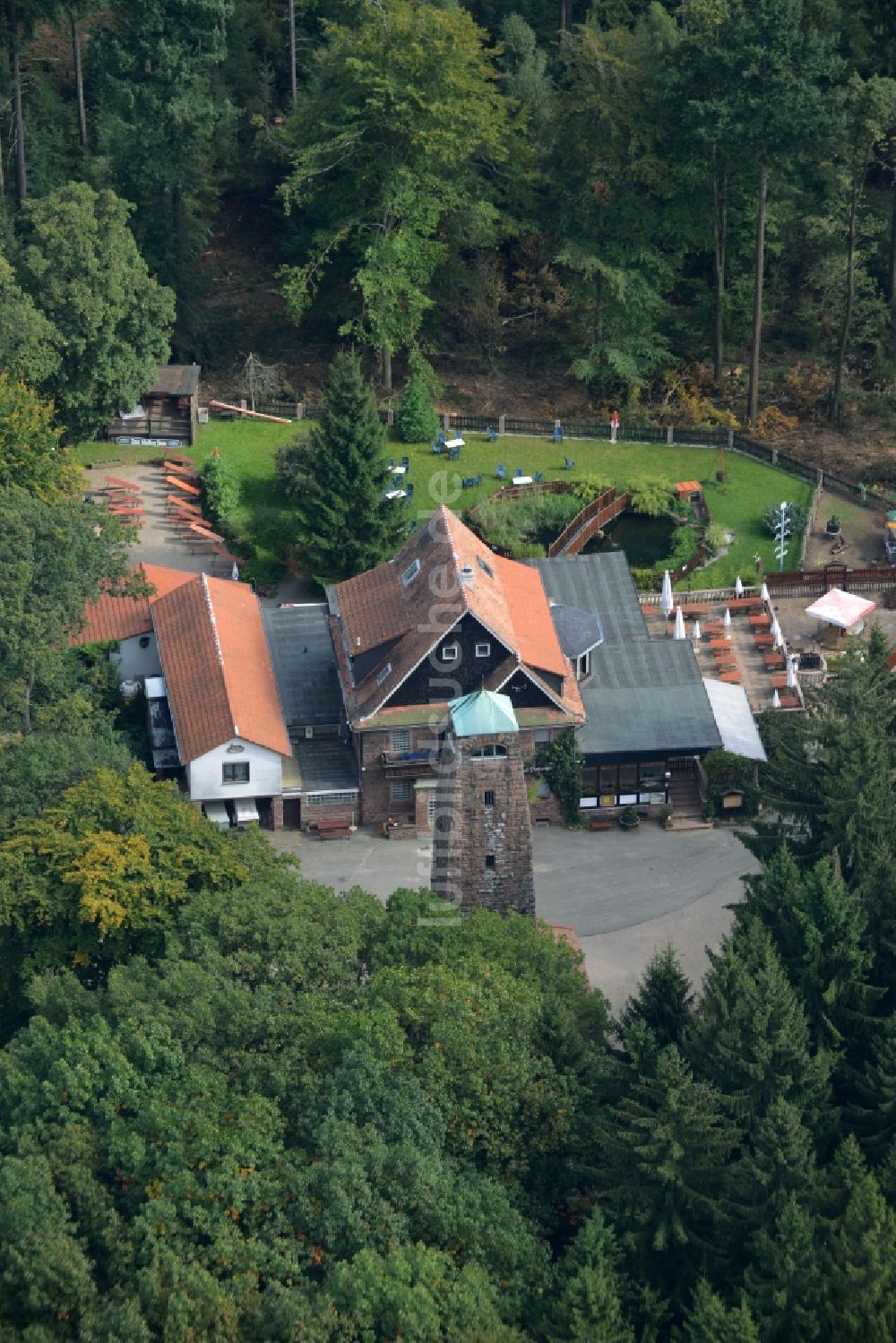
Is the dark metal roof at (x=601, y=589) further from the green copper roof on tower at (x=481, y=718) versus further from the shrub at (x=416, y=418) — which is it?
the green copper roof on tower at (x=481, y=718)

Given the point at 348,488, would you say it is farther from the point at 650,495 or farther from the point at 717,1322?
the point at 717,1322

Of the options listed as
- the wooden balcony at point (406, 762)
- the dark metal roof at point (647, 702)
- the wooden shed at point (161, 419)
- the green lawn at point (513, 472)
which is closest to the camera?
the wooden balcony at point (406, 762)

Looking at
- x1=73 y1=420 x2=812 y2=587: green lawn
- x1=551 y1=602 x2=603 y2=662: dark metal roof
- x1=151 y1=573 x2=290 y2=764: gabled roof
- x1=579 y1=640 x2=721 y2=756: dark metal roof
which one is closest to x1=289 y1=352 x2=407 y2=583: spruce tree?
x1=73 y1=420 x2=812 y2=587: green lawn

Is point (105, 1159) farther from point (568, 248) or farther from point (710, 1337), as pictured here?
point (568, 248)

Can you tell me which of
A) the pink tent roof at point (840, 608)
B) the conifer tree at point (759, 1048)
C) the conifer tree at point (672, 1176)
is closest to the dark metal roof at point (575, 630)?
the pink tent roof at point (840, 608)

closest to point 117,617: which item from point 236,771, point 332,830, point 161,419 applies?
point 236,771

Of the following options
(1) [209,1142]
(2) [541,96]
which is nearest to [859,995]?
(1) [209,1142]

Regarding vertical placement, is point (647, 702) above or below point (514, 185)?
below
